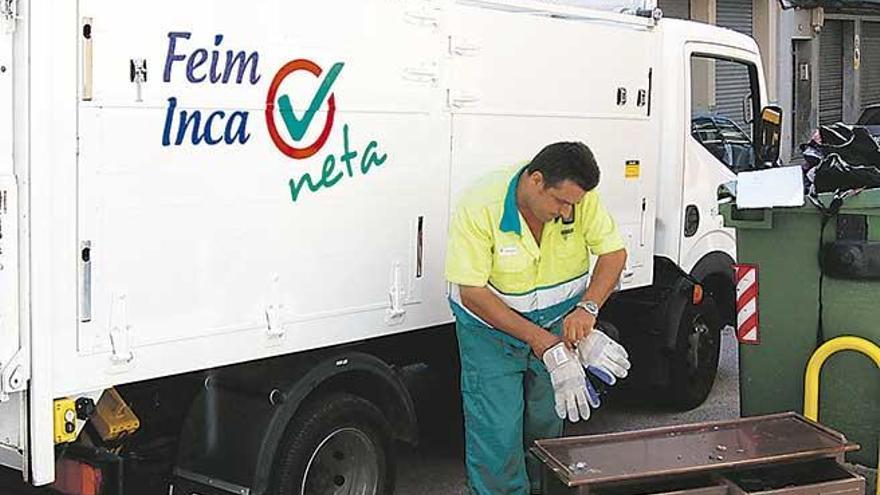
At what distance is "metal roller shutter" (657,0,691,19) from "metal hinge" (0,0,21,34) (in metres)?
14.2

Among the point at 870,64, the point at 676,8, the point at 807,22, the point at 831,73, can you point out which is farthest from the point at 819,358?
the point at 870,64

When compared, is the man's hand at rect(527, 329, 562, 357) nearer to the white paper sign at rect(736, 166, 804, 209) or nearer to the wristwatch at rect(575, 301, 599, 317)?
the wristwatch at rect(575, 301, 599, 317)

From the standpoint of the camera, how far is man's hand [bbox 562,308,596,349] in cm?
423

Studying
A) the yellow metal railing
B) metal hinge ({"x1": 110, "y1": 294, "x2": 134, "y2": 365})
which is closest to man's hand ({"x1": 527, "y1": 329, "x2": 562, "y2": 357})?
the yellow metal railing

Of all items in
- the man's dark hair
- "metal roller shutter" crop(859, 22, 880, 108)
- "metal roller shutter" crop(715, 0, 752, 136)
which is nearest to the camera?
the man's dark hair

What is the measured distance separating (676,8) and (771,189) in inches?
504

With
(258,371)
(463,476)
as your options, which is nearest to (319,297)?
(258,371)

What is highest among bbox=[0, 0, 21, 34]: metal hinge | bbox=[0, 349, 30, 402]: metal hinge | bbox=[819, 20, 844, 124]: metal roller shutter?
bbox=[819, 20, 844, 124]: metal roller shutter

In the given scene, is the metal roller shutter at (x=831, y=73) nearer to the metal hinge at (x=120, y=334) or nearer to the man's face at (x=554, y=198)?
the man's face at (x=554, y=198)

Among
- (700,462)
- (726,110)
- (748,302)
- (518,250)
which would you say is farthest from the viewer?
(726,110)

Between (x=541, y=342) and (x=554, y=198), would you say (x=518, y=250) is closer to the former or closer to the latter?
(x=554, y=198)

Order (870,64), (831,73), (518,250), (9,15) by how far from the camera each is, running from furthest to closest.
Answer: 1. (870,64)
2. (831,73)
3. (518,250)
4. (9,15)

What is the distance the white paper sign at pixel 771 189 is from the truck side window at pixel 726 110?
160cm

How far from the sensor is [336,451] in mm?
4430
